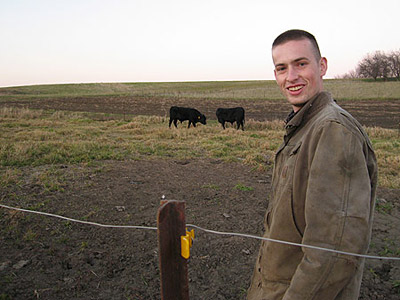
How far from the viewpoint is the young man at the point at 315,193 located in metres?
1.24

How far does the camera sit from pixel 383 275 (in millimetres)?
3578

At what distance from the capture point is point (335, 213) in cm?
125

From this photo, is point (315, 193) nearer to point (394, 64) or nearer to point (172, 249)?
point (172, 249)

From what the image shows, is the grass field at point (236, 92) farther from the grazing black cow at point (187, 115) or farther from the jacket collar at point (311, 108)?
the jacket collar at point (311, 108)

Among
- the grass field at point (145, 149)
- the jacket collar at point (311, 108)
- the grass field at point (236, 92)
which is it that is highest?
the grass field at point (236, 92)

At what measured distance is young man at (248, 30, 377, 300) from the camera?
124 cm

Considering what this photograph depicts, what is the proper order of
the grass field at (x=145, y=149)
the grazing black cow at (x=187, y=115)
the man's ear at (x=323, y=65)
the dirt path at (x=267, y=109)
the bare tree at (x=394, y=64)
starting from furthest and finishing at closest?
1. the bare tree at (x=394, y=64)
2. the dirt path at (x=267, y=109)
3. the grazing black cow at (x=187, y=115)
4. the grass field at (x=145, y=149)
5. the man's ear at (x=323, y=65)

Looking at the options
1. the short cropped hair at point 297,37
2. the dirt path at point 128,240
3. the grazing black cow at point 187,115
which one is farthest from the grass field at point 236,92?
the short cropped hair at point 297,37

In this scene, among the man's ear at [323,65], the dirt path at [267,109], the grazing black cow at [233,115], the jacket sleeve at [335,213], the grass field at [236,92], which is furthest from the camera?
the grass field at [236,92]

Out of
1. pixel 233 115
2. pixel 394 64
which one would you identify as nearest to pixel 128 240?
pixel 233 115

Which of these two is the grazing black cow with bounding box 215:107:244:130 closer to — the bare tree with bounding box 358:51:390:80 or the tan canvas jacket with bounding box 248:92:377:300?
the tan canvas jacket with bounding box 248:92:377:300

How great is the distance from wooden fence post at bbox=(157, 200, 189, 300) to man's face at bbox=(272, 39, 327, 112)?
832 mm

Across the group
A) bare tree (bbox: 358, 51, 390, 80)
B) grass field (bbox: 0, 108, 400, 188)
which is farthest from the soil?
bare tree (bbox: 358, 51, 390, 80)

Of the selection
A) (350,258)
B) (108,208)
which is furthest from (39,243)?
(350,258)
